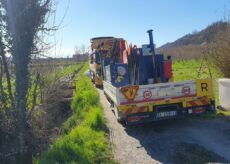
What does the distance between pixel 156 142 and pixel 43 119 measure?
174 inches

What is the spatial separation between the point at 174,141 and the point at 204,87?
1.85 m

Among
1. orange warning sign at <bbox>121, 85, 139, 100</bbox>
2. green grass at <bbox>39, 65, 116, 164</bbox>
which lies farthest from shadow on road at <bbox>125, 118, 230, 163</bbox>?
orange warning sign at <bbox>121, 85, 139, 100</bbox>

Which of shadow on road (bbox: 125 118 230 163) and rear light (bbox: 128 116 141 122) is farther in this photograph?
rear light (bbox: 128 116 141 122)

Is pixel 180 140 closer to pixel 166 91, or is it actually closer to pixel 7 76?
pixel 166 91

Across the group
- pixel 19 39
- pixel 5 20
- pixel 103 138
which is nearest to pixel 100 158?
pixel 103 138

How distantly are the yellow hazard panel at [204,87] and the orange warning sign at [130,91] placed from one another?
5.55 feet

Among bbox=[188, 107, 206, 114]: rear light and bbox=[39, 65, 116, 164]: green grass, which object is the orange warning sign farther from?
bbox=[188, 107, 206, 114]: rear light

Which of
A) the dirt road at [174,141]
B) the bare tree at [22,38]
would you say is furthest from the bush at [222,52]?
the bare tree at [22,38]

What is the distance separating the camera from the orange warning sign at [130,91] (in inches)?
318

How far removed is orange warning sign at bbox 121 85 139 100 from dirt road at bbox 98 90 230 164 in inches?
44.2

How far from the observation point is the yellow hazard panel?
330 inches

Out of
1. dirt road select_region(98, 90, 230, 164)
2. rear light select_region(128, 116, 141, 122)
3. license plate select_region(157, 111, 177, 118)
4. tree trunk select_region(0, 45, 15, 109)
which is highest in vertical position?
tree trunk select_region(0, 45, 15, 109)

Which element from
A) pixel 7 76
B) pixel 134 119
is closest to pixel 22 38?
pixel 7 76

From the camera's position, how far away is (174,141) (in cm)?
752
